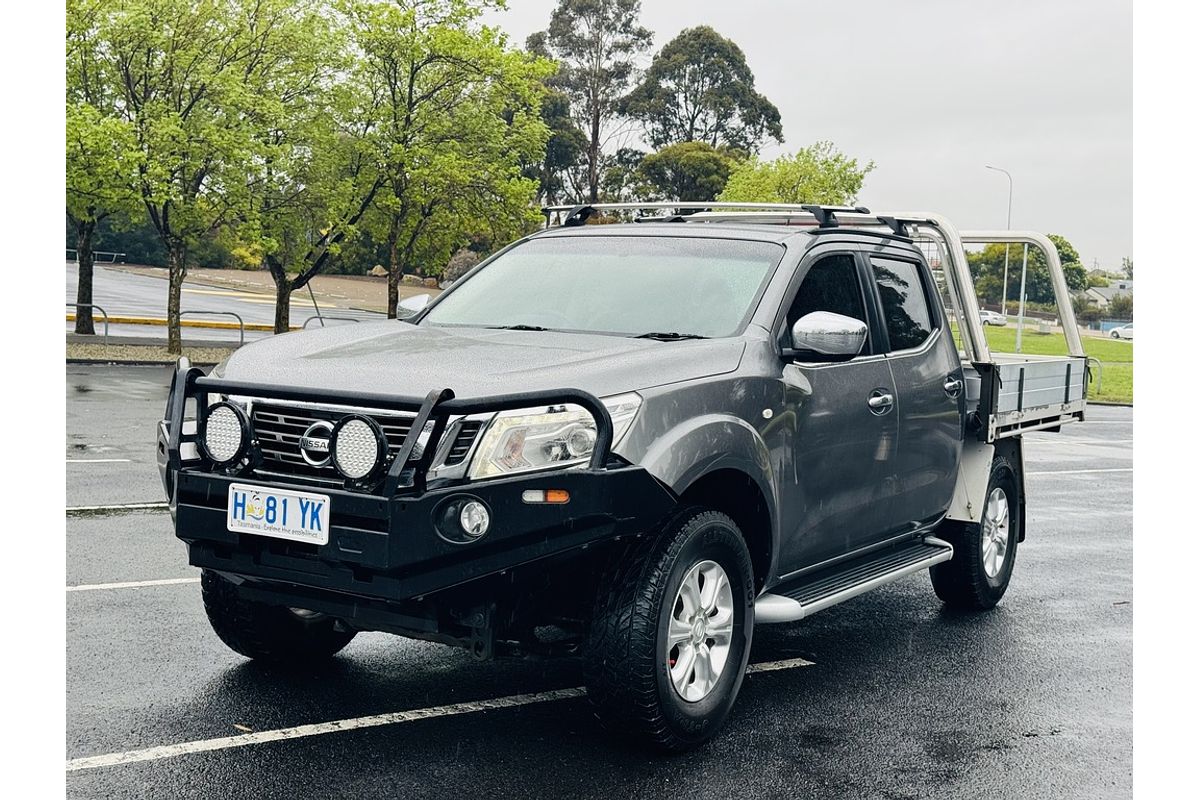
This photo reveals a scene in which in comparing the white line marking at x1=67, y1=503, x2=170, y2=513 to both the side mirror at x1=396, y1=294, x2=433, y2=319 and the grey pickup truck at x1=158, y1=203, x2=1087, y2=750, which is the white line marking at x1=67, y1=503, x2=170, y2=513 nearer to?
the side mirror at x1=396, y1=294, x2=433, y2=319

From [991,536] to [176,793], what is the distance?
495cm

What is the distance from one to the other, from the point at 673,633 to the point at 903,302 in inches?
109

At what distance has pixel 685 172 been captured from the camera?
68.7 meters

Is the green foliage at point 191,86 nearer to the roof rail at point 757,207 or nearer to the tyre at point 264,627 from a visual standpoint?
the roof rail at point 757,207

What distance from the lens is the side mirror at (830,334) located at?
522 cm

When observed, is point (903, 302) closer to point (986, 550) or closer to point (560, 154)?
point (986, 550)

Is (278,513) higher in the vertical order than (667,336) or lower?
lower

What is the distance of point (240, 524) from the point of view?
14.3ft

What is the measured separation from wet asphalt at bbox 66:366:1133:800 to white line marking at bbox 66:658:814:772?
0.05 metres

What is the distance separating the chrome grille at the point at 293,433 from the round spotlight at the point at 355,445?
0.19 ft

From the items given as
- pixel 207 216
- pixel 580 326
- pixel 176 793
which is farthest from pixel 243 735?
pixel 207 216

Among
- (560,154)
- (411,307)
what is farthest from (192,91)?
(560,154)

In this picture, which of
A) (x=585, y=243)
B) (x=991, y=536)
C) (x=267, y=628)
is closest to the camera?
(x=267, y=628)

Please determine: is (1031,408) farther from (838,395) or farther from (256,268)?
(256,268)
